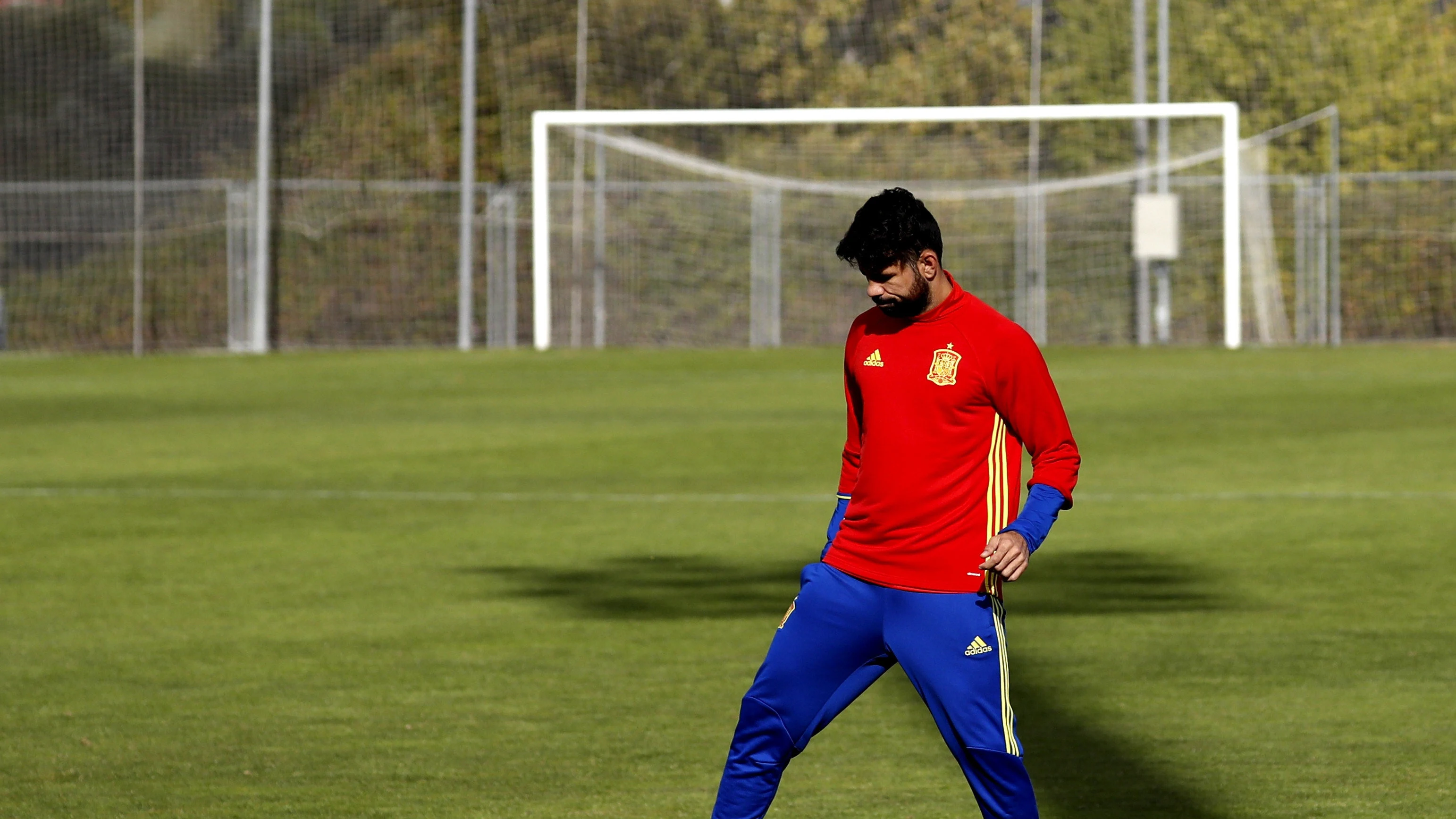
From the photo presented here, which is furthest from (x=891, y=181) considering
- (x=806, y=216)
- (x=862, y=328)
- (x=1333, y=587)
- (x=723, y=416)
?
(x=862, y=328)

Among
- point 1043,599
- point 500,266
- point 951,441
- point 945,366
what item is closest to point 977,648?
point 951,441

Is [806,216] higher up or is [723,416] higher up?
[806,216]

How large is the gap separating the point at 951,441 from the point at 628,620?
5140mm

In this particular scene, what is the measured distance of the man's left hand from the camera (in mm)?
4598

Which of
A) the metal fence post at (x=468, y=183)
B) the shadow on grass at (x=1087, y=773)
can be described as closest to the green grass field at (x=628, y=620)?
the shadow on grass at (x=1087, y=773)

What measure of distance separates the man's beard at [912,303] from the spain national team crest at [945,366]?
103 mm

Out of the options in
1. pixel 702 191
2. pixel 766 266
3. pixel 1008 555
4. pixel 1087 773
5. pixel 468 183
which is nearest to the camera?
pixel 1008 555

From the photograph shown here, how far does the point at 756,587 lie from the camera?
10.8 metres

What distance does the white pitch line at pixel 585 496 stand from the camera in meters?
14.3

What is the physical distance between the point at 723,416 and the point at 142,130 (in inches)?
793

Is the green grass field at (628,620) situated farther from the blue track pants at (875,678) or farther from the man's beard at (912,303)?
the man's beard at (912,303)

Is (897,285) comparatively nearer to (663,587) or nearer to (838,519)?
(838,519)

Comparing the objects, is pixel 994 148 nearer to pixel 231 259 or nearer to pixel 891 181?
pixel 891 181

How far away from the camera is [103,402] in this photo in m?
23.8
